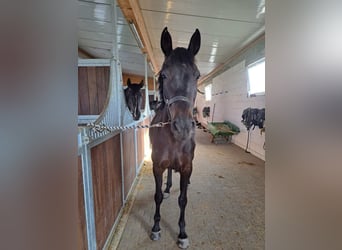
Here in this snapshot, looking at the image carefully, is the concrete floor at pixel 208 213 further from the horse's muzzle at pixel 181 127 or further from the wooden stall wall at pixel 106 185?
the horse's muzzle at pixel 181 127

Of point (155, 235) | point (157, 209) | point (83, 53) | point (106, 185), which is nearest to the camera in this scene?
point (106, 185)

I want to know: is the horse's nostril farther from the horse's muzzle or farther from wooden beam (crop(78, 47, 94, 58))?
wooden beam (crop(78, 47, 94, 58))

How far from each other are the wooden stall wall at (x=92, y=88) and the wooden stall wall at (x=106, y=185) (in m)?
0.67

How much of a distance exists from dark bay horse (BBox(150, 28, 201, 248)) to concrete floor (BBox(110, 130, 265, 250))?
0.47ft

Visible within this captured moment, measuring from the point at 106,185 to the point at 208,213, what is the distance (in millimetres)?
1078

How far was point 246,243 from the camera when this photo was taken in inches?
62.2

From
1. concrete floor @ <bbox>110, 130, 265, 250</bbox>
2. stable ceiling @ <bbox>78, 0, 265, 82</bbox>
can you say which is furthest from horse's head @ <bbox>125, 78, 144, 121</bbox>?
concrete floor @ <bbox>110, 130, 265, 250</bbox>

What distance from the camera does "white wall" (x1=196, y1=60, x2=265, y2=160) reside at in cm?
431

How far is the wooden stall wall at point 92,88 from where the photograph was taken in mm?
2281

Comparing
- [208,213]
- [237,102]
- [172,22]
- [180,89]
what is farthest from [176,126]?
[237,102]

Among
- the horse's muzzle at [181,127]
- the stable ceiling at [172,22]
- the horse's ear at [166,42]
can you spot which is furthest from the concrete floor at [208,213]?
the stable ceiling at [172,22]

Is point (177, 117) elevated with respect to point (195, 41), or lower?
lower

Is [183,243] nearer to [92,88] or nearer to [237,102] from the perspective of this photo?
[92,88]

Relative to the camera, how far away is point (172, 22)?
321 cm
